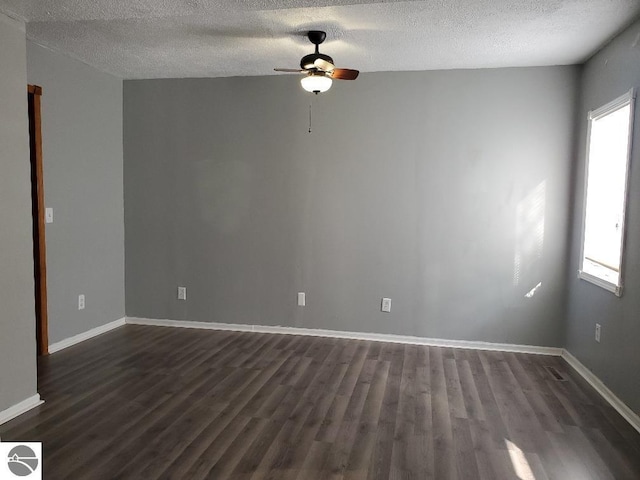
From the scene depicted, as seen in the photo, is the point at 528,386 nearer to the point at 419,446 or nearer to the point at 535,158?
the point at 419,446

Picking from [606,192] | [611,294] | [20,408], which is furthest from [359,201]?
[20,408]

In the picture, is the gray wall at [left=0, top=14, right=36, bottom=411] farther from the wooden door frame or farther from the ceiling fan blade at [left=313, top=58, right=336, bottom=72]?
the ceiling fan blade at [left=313, top=58, right=336, bottom=72]

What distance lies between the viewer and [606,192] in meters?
3.63

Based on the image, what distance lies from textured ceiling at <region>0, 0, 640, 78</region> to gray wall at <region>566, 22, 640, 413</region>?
19cm

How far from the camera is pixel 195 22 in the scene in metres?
3.29

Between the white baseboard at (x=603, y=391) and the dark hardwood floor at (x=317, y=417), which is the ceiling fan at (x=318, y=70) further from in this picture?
the white baseboard at (x=603, y=391)

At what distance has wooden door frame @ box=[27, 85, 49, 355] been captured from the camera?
12.6 ft

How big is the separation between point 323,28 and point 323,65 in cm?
24

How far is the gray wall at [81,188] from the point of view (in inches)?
158

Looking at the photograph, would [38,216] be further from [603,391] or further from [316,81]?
[603,391]

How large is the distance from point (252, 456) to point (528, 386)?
2148mm

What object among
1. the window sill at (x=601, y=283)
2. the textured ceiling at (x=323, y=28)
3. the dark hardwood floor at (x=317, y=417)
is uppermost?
the textured ceiling at (x=323, y=28)

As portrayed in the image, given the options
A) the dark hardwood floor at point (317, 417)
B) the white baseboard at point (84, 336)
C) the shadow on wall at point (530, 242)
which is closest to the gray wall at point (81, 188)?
the white baseboard at point (84, 336)

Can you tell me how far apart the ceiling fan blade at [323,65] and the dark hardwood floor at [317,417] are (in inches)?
89.3
